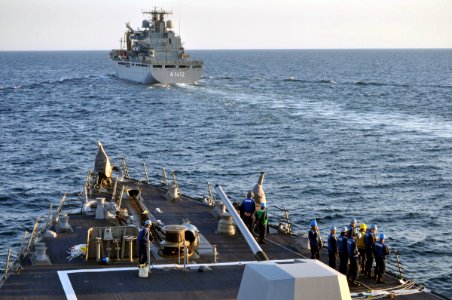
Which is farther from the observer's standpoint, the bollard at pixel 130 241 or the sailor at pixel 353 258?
the bollard at pixel 130 241

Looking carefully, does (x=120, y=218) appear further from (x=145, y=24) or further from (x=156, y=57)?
(x=145, y=24)

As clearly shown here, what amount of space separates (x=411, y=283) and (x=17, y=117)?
84.6m

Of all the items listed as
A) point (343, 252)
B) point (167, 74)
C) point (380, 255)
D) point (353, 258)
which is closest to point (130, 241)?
point (343, 252)

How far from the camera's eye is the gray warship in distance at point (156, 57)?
14325 cm

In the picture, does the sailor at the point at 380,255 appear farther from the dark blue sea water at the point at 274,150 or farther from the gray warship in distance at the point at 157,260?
the dark blue sea water at the point at 274,150

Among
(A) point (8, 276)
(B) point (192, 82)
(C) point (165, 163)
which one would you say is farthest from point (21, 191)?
(B) point (192, 82)

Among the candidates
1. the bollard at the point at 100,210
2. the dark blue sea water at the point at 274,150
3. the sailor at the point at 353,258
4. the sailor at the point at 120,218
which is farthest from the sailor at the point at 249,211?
the dark blue sea water at the point at 274,150

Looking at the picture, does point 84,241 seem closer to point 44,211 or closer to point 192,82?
point 44,211

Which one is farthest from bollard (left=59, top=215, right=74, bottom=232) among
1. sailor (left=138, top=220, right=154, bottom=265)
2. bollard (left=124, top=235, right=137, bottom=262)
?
sailor (left=138, top=220, right=154, bottom=265)

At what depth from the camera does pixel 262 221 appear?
949 inches

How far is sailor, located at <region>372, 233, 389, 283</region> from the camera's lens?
794 inches

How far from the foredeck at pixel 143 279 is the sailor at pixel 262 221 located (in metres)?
0.41

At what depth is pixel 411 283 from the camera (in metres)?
20.8

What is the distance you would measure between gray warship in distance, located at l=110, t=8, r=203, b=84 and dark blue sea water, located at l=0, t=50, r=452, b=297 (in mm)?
11924
